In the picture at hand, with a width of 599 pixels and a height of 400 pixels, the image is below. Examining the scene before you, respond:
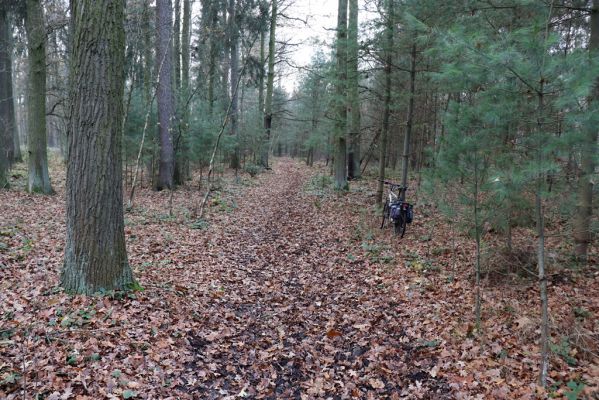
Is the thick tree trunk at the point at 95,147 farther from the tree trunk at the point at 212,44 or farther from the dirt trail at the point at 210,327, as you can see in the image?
the tree trunk at the point at 212,44

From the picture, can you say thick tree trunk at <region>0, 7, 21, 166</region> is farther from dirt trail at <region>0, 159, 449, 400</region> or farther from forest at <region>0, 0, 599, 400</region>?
dirt trail at <region>0, 159, 449, 400</region>

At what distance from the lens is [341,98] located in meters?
13.3

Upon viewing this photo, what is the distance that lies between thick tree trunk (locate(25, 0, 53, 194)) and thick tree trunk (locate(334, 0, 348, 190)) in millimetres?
9237

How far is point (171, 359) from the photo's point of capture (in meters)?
4.15

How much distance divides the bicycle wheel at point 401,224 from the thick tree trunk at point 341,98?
220 inches

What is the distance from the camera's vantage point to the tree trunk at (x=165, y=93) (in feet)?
43.0

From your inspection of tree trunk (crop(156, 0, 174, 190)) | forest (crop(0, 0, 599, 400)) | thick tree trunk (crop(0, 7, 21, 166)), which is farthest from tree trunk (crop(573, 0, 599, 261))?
thick tree trunk (crop(0, 7, 21, 166))

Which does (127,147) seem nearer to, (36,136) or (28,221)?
(36,136)

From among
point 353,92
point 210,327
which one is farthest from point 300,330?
point 353,92

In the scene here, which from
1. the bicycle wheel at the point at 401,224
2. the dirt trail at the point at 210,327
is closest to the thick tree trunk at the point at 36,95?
the dirt trail at the point at 210,327

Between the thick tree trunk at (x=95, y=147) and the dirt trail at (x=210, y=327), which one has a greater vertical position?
the thick tree trunk at (x=95, y=147)

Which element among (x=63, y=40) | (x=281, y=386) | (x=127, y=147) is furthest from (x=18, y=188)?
(x=281, y=386)

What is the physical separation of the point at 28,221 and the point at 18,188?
520 cm

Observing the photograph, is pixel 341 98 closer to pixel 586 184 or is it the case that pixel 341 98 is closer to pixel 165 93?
pixel 165 93
